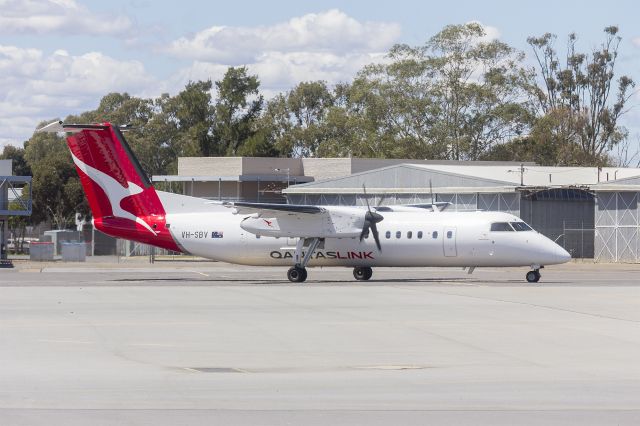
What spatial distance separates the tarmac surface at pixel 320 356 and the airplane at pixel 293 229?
14.5 ft

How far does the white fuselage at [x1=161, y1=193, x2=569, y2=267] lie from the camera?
38.3 m

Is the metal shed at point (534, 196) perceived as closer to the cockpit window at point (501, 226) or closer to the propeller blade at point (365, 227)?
the cockpit window at point (501, 226)

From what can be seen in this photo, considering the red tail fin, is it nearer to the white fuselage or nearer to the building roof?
the white fuselage

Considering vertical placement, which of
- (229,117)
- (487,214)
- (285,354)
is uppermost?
(229,117)

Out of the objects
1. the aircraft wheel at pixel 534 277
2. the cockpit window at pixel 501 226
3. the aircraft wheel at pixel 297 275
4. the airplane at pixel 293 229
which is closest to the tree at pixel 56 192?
the airplane at pixel 293 229

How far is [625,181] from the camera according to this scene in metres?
63.8

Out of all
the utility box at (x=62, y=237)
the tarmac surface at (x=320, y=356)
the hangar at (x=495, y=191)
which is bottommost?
the tarmac surface at (x=320, y=356)

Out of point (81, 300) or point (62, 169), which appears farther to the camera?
point (62, 169)

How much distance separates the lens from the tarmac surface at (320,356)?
40.3 ft

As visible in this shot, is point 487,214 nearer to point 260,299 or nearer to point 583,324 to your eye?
point 260,299

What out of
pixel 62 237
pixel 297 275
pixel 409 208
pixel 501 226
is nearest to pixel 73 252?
pixel 62 237

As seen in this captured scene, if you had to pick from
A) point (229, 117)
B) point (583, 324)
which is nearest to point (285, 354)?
point (583, 324)

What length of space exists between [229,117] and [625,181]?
195 feet

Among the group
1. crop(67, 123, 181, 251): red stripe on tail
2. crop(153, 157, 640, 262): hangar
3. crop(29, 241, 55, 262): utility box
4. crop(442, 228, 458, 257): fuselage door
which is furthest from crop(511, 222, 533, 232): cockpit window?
crop(29, 241, 55, 262): utility box
